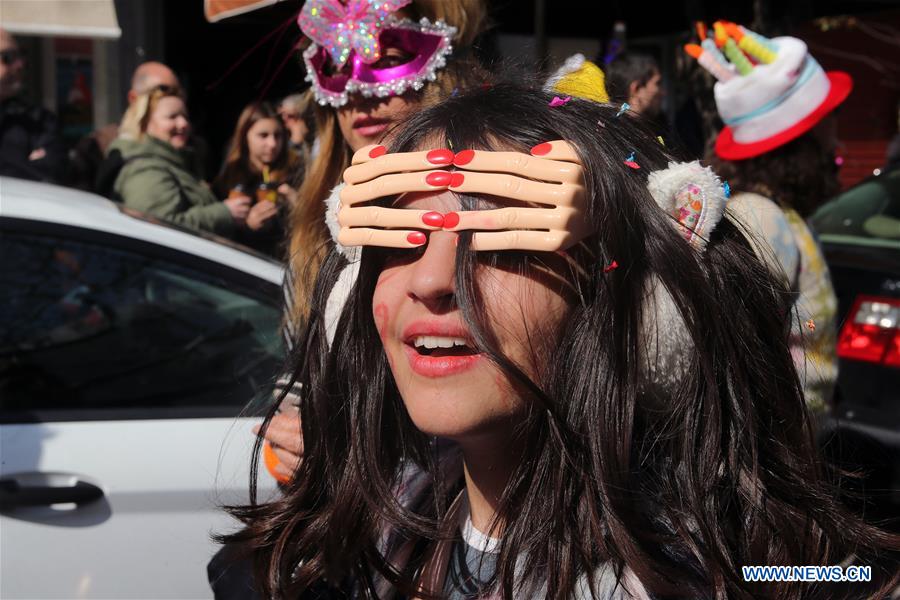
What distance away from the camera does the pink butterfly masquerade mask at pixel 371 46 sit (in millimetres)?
2295

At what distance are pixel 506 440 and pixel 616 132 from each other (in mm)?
457

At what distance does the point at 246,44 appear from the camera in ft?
34.0

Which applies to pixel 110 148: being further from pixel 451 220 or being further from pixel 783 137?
pixel 451 220

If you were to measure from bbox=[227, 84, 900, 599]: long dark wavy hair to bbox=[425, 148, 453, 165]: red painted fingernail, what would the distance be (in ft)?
0.18

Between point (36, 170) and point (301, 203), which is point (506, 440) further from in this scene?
point (36, 170)

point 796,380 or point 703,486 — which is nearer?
point 703,486

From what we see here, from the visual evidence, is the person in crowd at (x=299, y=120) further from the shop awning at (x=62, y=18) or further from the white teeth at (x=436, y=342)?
the white teeth at (x=436, y=342)

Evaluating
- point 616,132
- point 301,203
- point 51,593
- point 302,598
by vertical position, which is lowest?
point 51,593

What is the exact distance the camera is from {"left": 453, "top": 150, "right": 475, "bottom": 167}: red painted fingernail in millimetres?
1279

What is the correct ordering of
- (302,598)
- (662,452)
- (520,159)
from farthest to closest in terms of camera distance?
(302,598) → (662,452) → (520,159)

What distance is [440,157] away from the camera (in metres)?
1.29

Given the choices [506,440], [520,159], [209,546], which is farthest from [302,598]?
[209,546]

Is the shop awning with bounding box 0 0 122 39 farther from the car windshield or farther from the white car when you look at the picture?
the car windshield

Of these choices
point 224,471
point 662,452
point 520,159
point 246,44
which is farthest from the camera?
point 246,44
